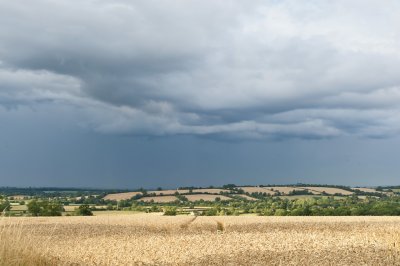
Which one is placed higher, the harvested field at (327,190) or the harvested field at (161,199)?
the harvested field at (327,190)

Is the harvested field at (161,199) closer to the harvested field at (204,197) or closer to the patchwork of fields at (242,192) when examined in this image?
the patchwork of fields at (242,192)

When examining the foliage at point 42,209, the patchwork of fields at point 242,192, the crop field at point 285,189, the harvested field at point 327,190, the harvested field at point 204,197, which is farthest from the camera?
the crop field at point 285,189

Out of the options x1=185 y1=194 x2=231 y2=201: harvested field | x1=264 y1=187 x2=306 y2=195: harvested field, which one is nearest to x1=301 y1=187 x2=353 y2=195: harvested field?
x1=264 y1=187 x2=306 y2=195: harvested field

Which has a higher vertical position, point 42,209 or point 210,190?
point 210,190

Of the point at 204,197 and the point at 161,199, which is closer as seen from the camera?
the point at 161,199

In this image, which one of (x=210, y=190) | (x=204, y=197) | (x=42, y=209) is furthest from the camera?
(x=210, y=190)

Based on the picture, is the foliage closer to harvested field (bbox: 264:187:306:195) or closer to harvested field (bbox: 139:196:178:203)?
harvested field (bbox: 139:196:178:203)

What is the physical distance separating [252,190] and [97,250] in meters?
157

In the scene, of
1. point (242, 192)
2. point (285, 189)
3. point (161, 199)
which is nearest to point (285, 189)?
point (285, 189)

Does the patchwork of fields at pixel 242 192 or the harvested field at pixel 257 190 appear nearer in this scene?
the patchwork of fields at pixel 242 192

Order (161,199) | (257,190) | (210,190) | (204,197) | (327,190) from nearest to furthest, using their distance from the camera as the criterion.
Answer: (161,199) → (204,197) → (210,190) → (327,190) → (257,190)

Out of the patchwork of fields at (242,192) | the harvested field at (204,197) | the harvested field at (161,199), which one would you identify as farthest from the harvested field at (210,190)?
the harvested field at (161,199)

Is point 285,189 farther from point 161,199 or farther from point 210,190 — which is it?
point 161,199

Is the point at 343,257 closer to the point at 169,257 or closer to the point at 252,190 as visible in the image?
the point at 169,257
